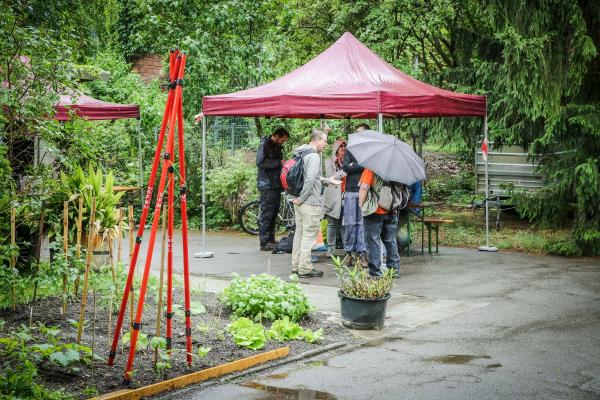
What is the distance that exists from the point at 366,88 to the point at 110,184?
4518 mm

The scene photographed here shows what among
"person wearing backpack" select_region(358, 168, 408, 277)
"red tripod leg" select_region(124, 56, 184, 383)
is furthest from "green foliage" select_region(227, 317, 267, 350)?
"person wearing backpack" select_region(358, 168, 408, 277)

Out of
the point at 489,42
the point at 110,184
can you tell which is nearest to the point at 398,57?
the point at 489,42

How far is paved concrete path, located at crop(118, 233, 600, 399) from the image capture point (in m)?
6.20

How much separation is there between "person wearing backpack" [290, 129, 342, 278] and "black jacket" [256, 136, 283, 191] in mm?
2926

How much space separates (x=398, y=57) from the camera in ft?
67.0

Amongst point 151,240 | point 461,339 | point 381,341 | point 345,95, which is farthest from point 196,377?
point 345,95

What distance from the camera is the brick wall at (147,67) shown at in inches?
1144

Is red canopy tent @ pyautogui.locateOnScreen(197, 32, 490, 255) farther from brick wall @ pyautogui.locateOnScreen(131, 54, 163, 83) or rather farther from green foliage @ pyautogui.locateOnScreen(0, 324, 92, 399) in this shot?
brick wall @ pyautogui.locateOnScreen(131, 54, 163, 83)

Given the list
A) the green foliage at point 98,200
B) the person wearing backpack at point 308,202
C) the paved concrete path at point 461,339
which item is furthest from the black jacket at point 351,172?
the green foliage at point 98,200

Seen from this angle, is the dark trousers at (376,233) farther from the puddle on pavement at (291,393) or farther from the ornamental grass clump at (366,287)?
the puddle on pavement at (291,393)

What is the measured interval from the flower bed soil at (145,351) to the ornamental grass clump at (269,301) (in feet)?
0.48

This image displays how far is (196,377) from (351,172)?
21.0 ft

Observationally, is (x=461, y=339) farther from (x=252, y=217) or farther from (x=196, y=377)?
(x=252, y=217)

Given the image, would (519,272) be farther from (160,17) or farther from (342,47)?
(160,17)
